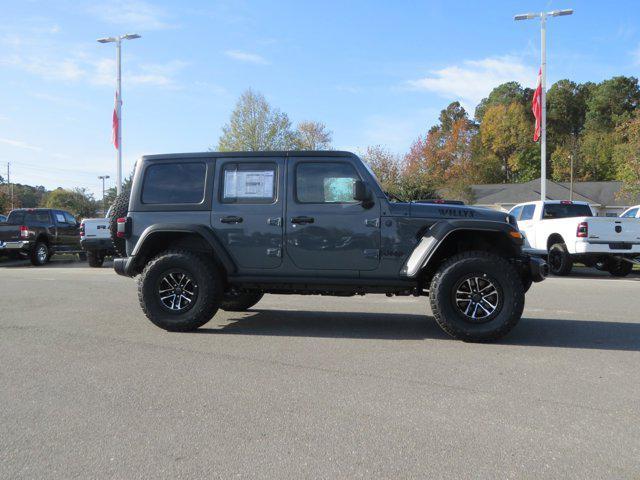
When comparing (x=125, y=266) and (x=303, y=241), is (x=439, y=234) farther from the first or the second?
(x=125, y=266)

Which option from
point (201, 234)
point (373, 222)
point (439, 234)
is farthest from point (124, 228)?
point (439, 234)

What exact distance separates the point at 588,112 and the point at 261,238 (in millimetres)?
76041

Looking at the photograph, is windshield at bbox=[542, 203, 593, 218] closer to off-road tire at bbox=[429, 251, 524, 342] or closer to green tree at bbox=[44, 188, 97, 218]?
off-road tire at bbox=[429, 251, 524, 342]

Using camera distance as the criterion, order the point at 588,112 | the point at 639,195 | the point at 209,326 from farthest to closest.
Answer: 1. the point at 588,112
2. the point at 639,195
3. the point at 209,326

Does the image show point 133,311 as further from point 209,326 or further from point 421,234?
point 421,234

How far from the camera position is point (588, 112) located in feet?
236

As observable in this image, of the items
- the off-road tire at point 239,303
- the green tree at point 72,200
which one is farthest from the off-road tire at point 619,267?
the green tree at point 72,200

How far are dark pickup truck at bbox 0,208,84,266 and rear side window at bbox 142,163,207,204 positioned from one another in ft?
44.1

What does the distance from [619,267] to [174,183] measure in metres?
12.1

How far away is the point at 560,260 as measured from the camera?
45.1 ft

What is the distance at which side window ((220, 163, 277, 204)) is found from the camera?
21.1ft

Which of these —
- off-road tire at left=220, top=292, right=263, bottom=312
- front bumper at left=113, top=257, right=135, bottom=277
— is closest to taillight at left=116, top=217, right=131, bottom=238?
front bumper at left=113, top=257, right=135, bottom=277

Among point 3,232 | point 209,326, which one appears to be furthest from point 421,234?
point 3,232

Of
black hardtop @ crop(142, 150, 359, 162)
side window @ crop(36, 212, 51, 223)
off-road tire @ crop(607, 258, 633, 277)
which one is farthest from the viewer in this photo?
side window @ crop(36, 212, 51, 223)
